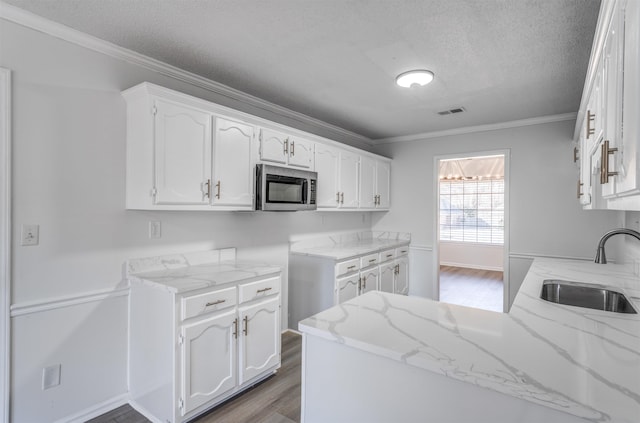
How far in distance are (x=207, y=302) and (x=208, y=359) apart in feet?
1.22

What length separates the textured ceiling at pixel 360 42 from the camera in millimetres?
1766

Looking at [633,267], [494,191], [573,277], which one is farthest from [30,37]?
[494,191]

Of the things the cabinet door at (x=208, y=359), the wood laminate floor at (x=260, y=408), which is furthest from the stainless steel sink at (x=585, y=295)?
the cabinet door at (x=208, y=359)

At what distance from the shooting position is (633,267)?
229 cm

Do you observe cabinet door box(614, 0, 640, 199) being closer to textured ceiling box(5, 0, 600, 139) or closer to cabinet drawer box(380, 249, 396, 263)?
textured ceiling box(5, 0, 600, 139)

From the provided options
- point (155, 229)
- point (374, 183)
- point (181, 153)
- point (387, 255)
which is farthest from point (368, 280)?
point (181, 153)

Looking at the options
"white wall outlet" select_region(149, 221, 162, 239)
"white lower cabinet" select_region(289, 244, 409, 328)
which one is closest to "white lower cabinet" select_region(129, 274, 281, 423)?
"white wall outlet" select_region(149, 221, 162, 239)

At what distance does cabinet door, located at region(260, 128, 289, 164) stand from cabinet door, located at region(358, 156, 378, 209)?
4.81 feet

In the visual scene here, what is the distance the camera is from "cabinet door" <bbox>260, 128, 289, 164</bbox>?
280 cm

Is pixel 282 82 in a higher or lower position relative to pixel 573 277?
higher

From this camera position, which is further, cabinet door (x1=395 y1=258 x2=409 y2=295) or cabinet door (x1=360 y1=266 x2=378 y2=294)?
cabinet door (x1=395 y1=258 x2=409 y2=295)

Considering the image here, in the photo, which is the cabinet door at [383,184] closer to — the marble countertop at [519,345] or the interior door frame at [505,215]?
the interior door frame at [505,215]

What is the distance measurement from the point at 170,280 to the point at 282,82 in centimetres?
179

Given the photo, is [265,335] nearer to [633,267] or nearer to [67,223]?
[67,223]
